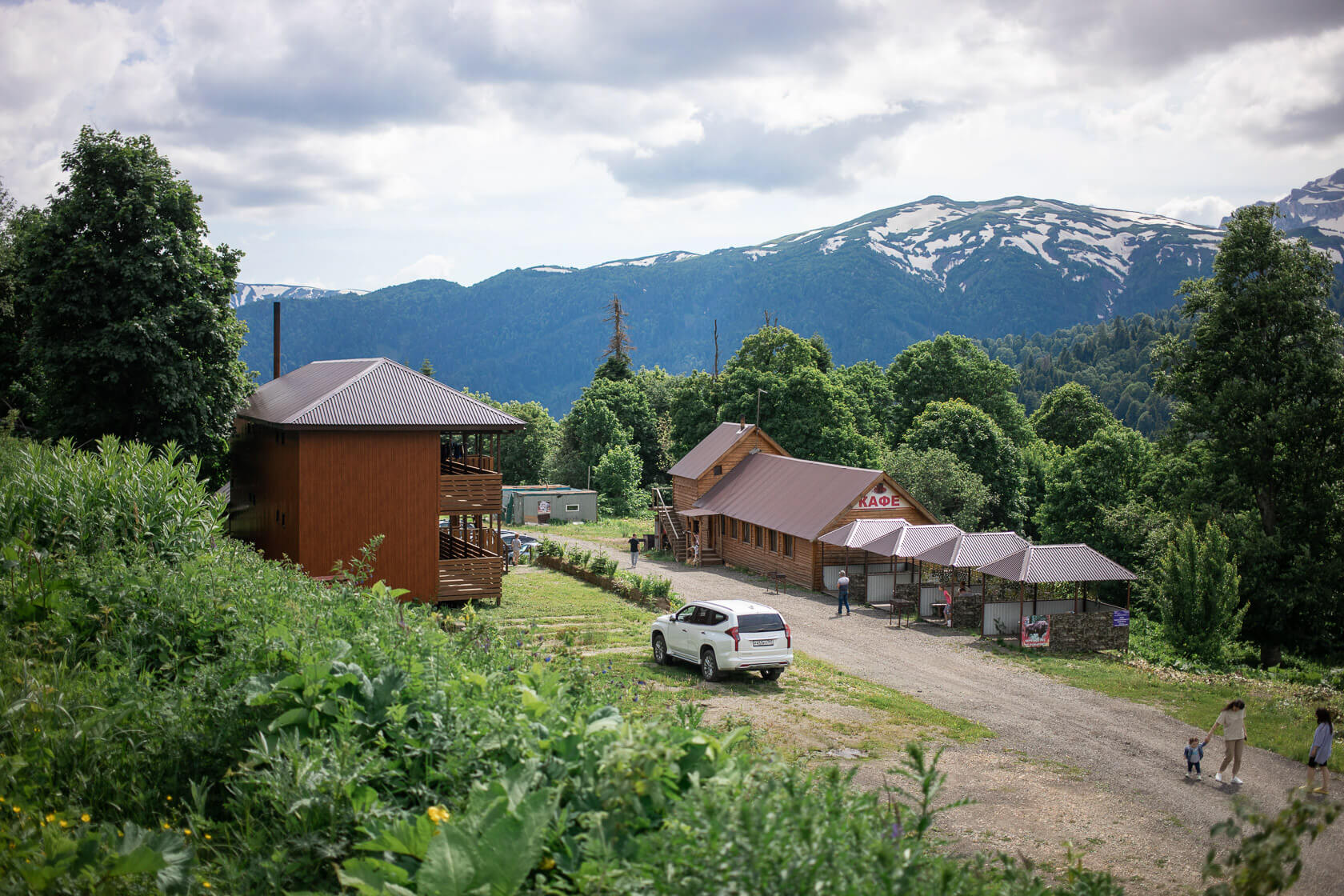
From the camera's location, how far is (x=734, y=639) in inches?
673

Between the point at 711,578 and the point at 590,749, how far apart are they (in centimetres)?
3203

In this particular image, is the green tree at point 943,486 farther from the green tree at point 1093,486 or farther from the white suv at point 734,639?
the white suv at point 734,639

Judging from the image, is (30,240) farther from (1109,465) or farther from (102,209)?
(1109,465)

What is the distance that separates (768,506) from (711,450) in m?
7.78

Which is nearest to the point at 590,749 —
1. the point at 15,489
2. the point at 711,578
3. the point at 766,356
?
the point at 15,489

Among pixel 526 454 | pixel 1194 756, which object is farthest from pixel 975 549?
pixel 526 454

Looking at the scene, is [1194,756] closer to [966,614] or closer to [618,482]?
[966,614]

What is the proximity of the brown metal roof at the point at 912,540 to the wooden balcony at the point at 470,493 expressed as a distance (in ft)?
43.2

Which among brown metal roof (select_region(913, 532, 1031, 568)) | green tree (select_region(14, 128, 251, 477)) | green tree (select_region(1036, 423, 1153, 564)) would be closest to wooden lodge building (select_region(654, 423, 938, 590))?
brown metal roof (select_region(913, 532, 1031, 568))

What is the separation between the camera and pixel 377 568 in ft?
73.1

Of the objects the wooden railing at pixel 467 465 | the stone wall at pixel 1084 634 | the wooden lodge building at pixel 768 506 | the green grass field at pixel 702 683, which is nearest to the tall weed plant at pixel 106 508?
the green grass field at pixel 702 683

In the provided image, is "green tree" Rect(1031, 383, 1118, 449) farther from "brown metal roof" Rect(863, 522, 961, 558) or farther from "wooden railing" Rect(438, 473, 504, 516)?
"wooden railing" Rect(438, 473, 504, 516)

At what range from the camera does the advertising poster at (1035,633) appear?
23281 mm

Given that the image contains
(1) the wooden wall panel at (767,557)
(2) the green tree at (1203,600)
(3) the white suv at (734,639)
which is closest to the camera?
(3) the white suv at (734,639)
